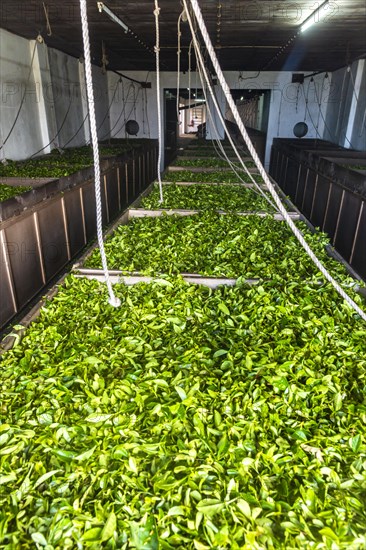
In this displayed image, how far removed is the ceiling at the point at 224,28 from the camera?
6.43 metres

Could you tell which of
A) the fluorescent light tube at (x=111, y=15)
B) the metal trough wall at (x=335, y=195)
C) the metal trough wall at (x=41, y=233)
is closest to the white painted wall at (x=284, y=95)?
the metal trough wall at (x=335, y=195)

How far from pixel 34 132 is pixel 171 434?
9.40 metres

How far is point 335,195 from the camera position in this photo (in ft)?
20.8

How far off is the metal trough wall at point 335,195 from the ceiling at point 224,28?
2402 millimetres

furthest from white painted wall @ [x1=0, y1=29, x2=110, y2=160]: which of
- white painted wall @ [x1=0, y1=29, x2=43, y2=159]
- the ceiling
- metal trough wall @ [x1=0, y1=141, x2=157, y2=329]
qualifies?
metal trough wall @ [x1=0, y1=141, x2=157, y2=329]

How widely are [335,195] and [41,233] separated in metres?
4.53

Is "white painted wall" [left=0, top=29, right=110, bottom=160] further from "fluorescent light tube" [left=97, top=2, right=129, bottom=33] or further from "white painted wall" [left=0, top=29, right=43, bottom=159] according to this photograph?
"fluorescent light tube" [left=97, top=2, right=129, bottom=33]

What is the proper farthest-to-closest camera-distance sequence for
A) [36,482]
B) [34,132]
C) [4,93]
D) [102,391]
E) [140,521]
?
[34,132] < [4,93] < [102,391] < [36,482] < [140,521]

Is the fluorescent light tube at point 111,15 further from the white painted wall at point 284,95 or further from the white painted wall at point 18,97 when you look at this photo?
the white painted wall at point 284,95

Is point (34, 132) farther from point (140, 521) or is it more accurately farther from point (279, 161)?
point (140, 521)

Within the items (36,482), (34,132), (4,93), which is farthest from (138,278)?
(34,132)

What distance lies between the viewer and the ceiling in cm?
643

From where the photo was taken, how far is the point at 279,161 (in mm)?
12719

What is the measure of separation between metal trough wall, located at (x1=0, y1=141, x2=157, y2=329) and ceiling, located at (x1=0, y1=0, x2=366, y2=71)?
8.73 feet
